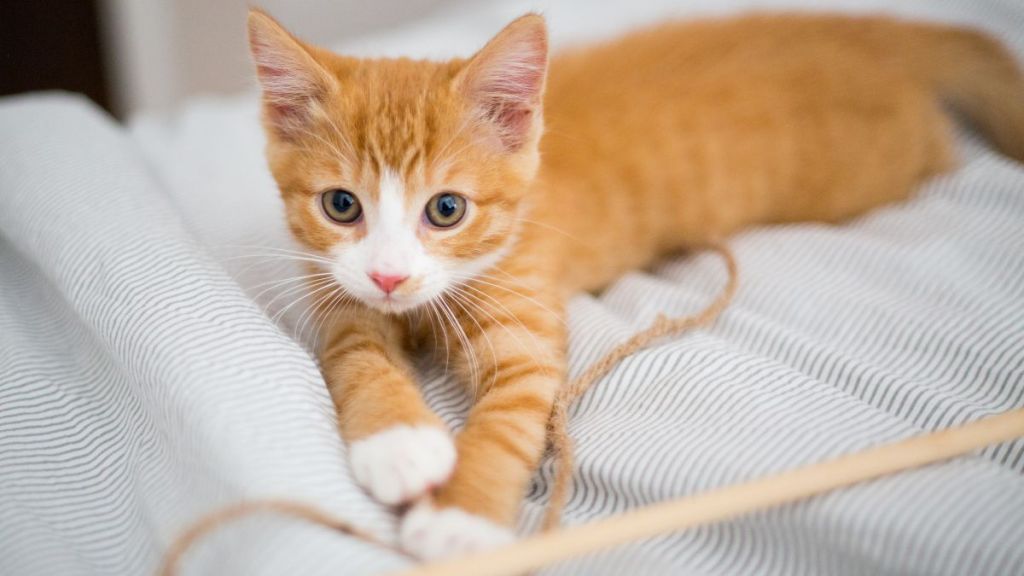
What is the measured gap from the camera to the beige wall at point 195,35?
3248 millimetres

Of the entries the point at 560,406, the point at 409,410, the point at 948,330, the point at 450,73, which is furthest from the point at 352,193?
the point at 948,330

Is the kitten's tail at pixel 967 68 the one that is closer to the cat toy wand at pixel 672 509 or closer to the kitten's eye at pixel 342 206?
the cat toy wand at pixel 672 509

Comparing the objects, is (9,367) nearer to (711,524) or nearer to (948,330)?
(711,524)

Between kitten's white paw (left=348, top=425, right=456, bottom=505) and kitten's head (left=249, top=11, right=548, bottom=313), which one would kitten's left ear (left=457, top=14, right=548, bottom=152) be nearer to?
kitten's head (left=249, top=11, right=548, bottom=313)

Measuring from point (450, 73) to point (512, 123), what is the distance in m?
0.14

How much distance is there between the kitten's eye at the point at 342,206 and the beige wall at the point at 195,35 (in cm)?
228

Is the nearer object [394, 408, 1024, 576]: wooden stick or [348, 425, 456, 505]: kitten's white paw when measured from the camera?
[394, 408, 1024, 576]: wooden stick

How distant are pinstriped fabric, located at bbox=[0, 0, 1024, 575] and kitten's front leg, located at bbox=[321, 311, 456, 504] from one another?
4 cm

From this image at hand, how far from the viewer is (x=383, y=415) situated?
1.02m

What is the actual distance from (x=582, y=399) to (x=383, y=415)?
1.12ft

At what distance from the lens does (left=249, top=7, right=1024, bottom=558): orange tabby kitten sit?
1.06 metres

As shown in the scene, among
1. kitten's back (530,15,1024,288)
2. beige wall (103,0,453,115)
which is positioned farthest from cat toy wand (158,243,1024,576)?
beige wall (103,0,453,115)

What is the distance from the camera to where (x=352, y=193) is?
1.18 meters

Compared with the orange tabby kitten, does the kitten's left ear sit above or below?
above
